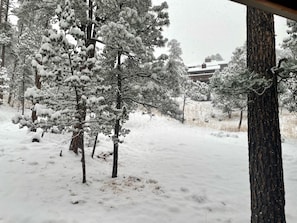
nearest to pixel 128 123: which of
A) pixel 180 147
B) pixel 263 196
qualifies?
pixel 180 147

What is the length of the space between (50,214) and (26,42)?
33.9 ft

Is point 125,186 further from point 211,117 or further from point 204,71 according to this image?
point 204,71

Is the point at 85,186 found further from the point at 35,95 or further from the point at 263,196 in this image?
the point at 263,196

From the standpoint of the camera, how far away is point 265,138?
10.7ft

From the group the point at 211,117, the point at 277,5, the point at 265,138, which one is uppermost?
the point at 211,117

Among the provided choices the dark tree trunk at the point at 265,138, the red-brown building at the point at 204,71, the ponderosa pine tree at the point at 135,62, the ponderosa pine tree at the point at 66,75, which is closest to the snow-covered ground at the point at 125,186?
the ponderosa pine tree at the point at 135,62

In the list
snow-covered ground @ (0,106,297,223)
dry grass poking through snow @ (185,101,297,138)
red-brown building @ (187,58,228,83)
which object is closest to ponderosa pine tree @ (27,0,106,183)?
snow-covered ground @ (0,106,297,223)

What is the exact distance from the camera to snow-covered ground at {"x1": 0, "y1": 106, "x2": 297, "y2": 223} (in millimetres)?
4852

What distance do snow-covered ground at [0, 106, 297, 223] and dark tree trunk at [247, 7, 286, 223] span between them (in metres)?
1.93

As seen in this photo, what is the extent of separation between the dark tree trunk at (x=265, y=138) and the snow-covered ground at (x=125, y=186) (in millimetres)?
1933

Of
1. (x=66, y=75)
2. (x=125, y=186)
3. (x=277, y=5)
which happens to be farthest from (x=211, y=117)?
(x=277, y=5)

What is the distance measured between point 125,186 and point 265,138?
13.3 ft

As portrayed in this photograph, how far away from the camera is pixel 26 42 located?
12.5 metres

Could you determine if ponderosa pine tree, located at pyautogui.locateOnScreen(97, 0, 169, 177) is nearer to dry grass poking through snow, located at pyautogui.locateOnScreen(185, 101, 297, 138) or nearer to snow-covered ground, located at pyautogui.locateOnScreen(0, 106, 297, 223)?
snow-covered ground, located at pyautogui.locateOnScreen(0, 106, 297, 223)
